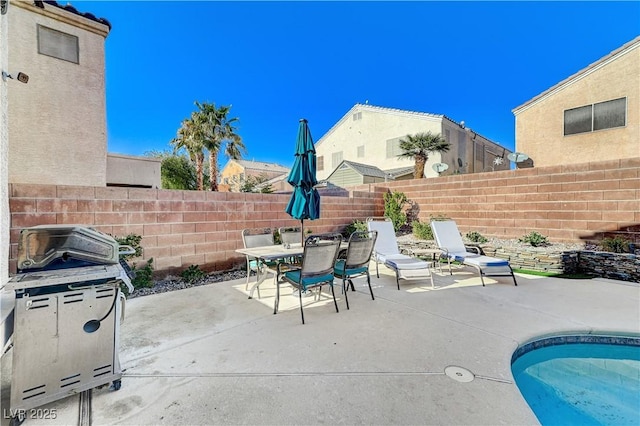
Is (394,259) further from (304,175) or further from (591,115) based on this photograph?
(591,115)

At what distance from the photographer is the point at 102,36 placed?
26.0 ft

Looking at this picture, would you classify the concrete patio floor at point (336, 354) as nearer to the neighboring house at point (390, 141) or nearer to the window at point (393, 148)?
the neighboring house at point (390, 141)

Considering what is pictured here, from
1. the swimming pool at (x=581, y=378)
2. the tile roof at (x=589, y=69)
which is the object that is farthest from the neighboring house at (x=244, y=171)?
the swimming pool at (x=581, y=378)

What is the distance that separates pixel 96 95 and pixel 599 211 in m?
13.5

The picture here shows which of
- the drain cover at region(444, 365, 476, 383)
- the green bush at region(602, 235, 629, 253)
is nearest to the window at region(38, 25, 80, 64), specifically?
the drain cover at region(444, 365, 476, 383)

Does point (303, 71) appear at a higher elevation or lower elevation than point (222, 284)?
higher

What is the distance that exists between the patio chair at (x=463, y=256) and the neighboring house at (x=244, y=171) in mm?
26662

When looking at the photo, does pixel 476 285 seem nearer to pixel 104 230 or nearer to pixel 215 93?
pixel 104 230

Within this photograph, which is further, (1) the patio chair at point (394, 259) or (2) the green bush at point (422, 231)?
(2) the green bush at point (422, 231)

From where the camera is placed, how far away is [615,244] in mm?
6219

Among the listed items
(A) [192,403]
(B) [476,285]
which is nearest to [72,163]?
(A) [192,403]

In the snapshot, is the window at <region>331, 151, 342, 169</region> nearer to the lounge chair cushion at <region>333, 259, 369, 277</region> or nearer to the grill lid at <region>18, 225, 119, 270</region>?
the lounge chair cushion at <region>333, 259, 369, 277</region>

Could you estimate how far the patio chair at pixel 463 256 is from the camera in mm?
5520

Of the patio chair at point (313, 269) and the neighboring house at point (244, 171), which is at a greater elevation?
the neighboring house at point (244, 171)
